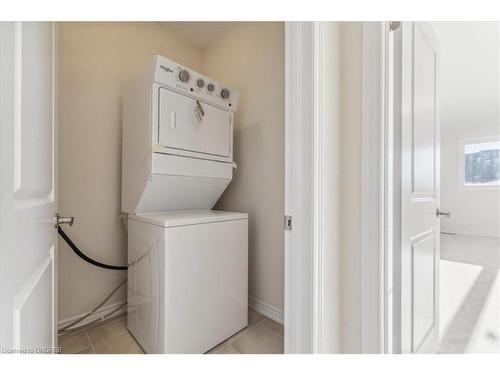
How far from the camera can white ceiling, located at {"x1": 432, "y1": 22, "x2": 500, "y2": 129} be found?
2104 mm

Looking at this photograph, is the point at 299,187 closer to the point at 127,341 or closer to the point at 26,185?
the point at 26,185

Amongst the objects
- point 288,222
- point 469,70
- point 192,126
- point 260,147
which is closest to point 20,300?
point 288,222

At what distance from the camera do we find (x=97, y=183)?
1767 mm

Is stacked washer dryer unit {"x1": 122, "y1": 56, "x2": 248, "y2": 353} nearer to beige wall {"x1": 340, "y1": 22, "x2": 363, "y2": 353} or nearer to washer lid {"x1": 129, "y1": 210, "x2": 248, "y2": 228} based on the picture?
washer lid {"x1": 129, "y1": 210, "x2": 248, "y2": 228}

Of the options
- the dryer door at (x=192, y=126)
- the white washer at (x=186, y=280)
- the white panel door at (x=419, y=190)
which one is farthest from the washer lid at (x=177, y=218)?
the white panel door at (x=419, y=190)

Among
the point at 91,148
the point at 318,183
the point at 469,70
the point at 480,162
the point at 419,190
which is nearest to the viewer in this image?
the point at 318,183

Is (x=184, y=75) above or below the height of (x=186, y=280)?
above

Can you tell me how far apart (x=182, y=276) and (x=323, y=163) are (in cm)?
95

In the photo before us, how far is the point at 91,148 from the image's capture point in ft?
5.73

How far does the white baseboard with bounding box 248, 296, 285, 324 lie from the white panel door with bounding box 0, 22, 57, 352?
139 centimetres

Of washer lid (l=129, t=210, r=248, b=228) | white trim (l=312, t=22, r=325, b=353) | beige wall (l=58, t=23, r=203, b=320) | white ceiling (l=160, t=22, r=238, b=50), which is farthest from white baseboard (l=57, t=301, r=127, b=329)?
white ceiling (l=160, t=22, r=238, b=50)

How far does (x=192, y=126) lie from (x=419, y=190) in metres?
1.33

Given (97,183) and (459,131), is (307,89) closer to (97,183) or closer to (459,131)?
(97,183)

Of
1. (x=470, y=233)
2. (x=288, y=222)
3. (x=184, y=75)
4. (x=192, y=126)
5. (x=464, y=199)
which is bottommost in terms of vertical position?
(x=470, y=233)
